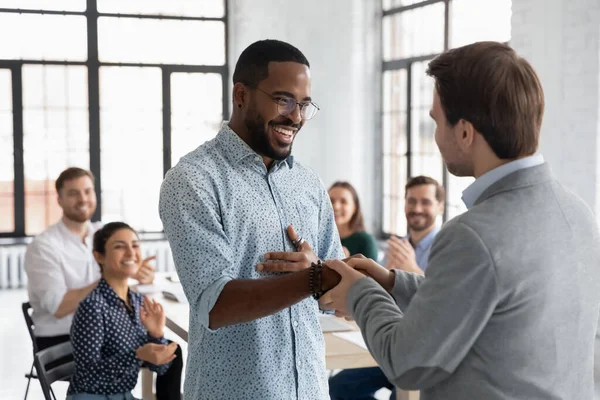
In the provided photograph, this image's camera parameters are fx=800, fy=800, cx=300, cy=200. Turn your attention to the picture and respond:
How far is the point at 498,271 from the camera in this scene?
1.26 meters

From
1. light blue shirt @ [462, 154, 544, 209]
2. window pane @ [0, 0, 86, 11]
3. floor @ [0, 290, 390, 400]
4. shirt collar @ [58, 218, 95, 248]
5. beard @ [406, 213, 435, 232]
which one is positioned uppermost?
window pane @ [0, 0, 86, 11]

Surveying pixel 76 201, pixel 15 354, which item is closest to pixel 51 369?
pixel 76 201

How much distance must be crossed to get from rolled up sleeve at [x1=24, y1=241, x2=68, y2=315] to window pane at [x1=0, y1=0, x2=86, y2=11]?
4.89 metres

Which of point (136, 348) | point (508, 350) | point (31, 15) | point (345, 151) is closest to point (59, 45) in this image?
point (31, 15)

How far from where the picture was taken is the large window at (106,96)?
336 inches

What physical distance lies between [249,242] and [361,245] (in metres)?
3.20

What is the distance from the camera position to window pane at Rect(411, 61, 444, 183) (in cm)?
784

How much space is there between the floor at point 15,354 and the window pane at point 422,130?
302cm

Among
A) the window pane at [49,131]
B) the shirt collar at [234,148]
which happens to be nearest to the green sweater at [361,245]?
the shirt collar at [234,148]

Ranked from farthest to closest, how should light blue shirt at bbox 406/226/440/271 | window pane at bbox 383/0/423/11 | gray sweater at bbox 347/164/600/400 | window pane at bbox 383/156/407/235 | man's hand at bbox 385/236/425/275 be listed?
window pane at bbox 383/156/407/235
window pane at bbox 383/0/423/11
light blue shirt at bbox 406/226/440/271
man's hand at bbox 385/236/425/275
gray sweater at bbox 347/164/600/400

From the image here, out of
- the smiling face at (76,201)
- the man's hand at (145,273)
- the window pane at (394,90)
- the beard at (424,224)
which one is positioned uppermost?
the window pane at (394,90)

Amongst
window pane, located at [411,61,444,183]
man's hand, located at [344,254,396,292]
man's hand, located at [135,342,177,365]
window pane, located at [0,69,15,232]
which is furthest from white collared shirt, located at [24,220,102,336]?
window pane, located at [0,69,15,232]

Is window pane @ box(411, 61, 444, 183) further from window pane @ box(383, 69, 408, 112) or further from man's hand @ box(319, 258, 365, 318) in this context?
man's hand @ box(319, 258, 365, 318)

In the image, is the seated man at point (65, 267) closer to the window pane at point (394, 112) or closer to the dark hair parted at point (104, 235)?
the dark hair parted at point (104, 235)
